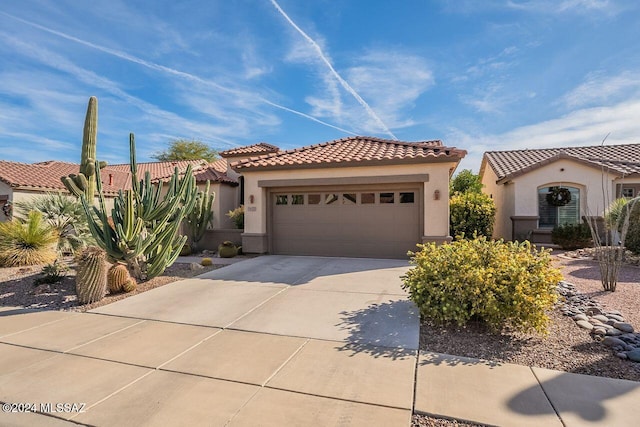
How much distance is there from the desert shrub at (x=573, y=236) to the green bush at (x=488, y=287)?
988cm

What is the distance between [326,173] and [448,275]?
7117 millimetres

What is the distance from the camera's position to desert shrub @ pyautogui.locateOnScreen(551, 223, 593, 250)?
12.5 meters

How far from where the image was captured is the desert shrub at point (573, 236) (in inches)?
493

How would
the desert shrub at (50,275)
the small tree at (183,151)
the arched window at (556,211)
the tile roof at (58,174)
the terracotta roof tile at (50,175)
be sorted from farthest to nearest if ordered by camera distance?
the small tree at (183,151) < the terracotta roof tile at (50,175) < the tile roof at (58,174) < the arched window at (556,211) < the desert shrub at (50,275)

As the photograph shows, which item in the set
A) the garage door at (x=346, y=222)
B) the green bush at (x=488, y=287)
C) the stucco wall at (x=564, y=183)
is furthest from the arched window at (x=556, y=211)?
the green bush at (x=488, y=287)

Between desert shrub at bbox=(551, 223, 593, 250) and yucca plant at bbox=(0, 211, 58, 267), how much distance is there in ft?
63.6

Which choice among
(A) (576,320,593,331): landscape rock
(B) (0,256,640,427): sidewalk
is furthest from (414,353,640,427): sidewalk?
(A) (576,320,593,331): landscape rock

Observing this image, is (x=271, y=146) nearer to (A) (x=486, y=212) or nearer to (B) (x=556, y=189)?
(A) (x=486, y=212)

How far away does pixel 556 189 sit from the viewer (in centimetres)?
1438

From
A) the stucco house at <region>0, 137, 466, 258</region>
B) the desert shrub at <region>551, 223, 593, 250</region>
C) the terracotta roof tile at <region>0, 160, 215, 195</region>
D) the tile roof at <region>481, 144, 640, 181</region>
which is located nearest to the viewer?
the stucco house at <region>0, 137, 466, 258</region>

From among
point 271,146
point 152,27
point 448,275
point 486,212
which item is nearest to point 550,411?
point 448,275

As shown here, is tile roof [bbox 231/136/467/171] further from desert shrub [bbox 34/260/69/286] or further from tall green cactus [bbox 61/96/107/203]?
desert shrub [bbox 34/260/69/286]

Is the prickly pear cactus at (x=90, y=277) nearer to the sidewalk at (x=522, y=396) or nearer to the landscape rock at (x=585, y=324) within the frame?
the sidewalk at (x=522, y=396)

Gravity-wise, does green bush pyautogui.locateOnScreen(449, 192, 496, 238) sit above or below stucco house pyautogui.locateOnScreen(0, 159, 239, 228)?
below
